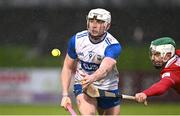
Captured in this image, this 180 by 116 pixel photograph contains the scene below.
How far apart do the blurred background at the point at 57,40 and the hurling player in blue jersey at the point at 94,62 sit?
866 centimetres

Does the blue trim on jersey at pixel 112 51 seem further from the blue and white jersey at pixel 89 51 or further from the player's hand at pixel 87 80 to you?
the player's hand at pixel 87 80

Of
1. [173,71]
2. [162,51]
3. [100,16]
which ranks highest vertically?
[100,16]

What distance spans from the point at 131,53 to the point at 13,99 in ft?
9.61

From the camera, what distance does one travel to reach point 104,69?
31.0ft

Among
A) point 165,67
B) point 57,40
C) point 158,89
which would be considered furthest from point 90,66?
point 57,40

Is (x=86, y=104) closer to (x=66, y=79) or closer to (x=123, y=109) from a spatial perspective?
(x=66, y=79)

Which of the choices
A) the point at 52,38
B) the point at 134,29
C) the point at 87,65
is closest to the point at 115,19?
the point at 134,29

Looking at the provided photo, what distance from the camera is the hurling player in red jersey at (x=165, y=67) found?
8.47 m

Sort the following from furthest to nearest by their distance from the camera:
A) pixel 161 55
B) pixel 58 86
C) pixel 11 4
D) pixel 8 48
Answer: pixel 11 4 < pixel 8 48 < pixel 58 86 < pixel 161 55

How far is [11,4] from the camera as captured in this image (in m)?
22.2

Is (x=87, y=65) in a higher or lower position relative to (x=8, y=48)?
higher

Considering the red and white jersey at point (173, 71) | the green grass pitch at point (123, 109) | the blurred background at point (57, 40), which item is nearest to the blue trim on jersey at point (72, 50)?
the red and white jersey at point (173, 71)

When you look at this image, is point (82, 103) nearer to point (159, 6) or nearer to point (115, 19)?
point (115, 19)

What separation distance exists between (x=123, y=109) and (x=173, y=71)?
32.4 feet
